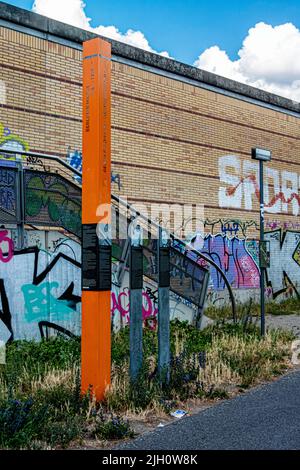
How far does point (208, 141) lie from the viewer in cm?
1562

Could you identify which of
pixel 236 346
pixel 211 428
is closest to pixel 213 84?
pixel 236 346

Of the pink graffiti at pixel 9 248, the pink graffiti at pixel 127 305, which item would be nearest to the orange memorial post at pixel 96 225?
the pink graffiti at pixel 9 248

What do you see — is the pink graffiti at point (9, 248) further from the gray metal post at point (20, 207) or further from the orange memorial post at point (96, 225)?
the orange memorial post at point (96, 225)

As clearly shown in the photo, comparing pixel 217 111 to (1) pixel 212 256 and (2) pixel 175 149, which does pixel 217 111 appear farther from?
(1) pixel 212 256

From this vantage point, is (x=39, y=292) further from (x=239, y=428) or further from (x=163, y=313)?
(x=239, y=428)

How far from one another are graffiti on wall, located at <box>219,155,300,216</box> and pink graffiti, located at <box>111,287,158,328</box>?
5.73 m

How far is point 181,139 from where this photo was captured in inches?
584

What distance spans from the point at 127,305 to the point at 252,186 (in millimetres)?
7989

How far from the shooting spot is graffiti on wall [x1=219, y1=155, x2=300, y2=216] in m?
16.2

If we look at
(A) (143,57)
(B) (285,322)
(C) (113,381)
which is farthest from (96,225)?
(A) (143,57)
